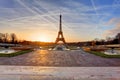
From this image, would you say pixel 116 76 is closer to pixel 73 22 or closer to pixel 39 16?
pixel 39 16

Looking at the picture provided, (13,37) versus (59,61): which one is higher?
(13,37)

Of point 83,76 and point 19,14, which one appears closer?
point 83,76

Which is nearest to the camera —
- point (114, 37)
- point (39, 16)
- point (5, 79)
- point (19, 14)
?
point (5, 79)

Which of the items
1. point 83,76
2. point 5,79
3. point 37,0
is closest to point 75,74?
point 83,76

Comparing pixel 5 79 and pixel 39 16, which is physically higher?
pixel 39 16

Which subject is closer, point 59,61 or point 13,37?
point 59,61

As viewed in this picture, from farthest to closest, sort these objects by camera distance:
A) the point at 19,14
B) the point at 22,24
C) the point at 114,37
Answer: the point at 114,37 → the point at 22,24 → the point at 19,14

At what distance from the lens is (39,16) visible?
81.4 ft

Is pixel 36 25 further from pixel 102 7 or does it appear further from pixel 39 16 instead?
pixel 102 7

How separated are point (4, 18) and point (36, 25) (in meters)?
7.57

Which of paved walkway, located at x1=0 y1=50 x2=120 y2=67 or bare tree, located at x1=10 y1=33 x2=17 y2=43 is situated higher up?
bare tree, located at x1=10 y1=33 x2=17 y2=43

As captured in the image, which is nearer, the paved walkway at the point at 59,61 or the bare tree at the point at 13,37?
the paved walkway at the point at 59,61

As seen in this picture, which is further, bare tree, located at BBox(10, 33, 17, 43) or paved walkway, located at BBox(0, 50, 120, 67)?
bare tree, located at BBox(10, 33, 17, 43)

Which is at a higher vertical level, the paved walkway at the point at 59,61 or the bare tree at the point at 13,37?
the bare tree at the point at 13,37
